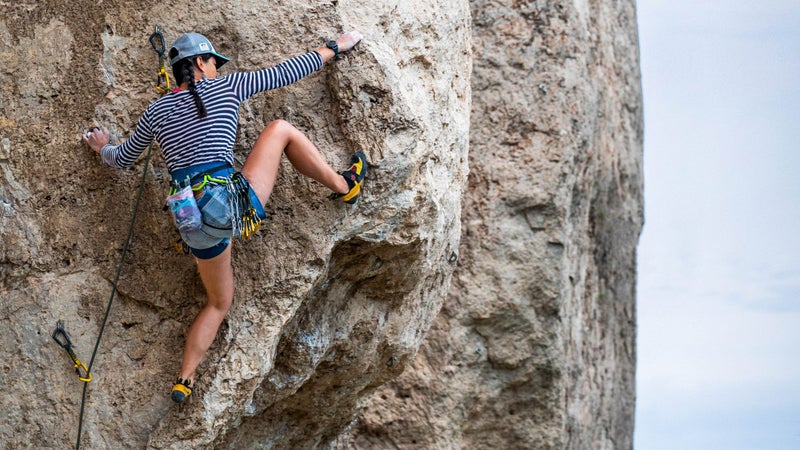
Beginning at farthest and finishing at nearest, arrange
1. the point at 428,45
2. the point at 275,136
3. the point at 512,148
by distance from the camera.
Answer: the point at 512,148 < the point at 428,45 < the point at 275,136

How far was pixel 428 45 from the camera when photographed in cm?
507

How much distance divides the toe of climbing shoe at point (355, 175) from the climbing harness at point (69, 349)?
1.38m

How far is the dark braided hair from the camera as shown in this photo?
433 cm

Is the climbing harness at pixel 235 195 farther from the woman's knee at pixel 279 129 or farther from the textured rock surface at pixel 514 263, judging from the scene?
the textured rock surface at pixel 514 263

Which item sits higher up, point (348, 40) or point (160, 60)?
point (348, 40)

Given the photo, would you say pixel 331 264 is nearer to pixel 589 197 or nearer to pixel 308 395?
pixel 308 395

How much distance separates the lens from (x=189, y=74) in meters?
4.38

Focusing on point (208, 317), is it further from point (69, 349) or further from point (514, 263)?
point (514, 263)

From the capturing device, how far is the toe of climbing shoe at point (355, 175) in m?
4.57

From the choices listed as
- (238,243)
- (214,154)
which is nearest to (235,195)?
(214,154)

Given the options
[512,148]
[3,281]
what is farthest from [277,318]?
[512,148]

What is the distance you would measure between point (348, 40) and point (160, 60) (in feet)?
2.79

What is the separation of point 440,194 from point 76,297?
70.1 inches

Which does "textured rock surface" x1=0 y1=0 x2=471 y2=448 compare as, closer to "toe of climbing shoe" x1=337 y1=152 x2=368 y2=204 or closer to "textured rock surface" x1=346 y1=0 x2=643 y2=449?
"toe of climbing shoe" x1=337 y1=152 x2=368 y2=204
